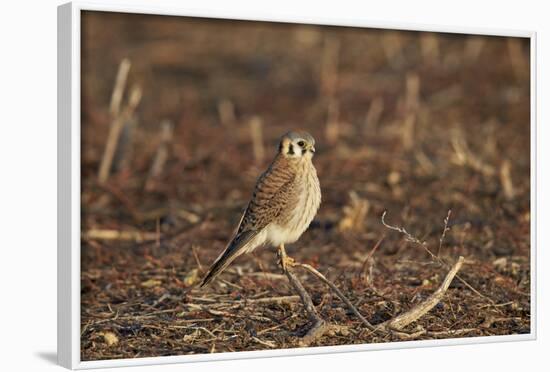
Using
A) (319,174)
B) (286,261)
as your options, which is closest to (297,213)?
(286,261)

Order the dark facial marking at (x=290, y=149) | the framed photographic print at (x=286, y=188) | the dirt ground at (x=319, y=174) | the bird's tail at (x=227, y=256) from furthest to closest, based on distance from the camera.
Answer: the dark facial marking at (x=290, y=149), the dirt ground at (x=319, y=174), the bird's tail at (x=227, y=256), the framed photographic print at (x=286, y=188)

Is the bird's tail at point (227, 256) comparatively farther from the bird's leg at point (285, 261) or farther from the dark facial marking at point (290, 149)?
the dark facial marking at point (290, 149)

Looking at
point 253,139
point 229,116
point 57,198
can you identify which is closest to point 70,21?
point 57,198

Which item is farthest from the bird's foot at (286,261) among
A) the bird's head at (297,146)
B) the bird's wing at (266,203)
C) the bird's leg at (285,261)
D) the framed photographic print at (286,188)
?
the bird's head at (297,146)

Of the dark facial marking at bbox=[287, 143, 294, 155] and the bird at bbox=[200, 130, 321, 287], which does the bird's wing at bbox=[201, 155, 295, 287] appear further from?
the dark facial marking at bbox=[287, 143, 294, 155]

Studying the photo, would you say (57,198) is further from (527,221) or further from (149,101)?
(149,101)

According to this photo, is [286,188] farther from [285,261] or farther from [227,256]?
[227,256]

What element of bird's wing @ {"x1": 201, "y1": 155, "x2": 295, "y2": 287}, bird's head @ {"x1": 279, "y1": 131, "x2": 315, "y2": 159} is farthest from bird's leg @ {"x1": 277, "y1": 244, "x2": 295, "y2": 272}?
bird's head @ {"x1": 279, "y1": 131, "x2": 315, "y2": 159}
